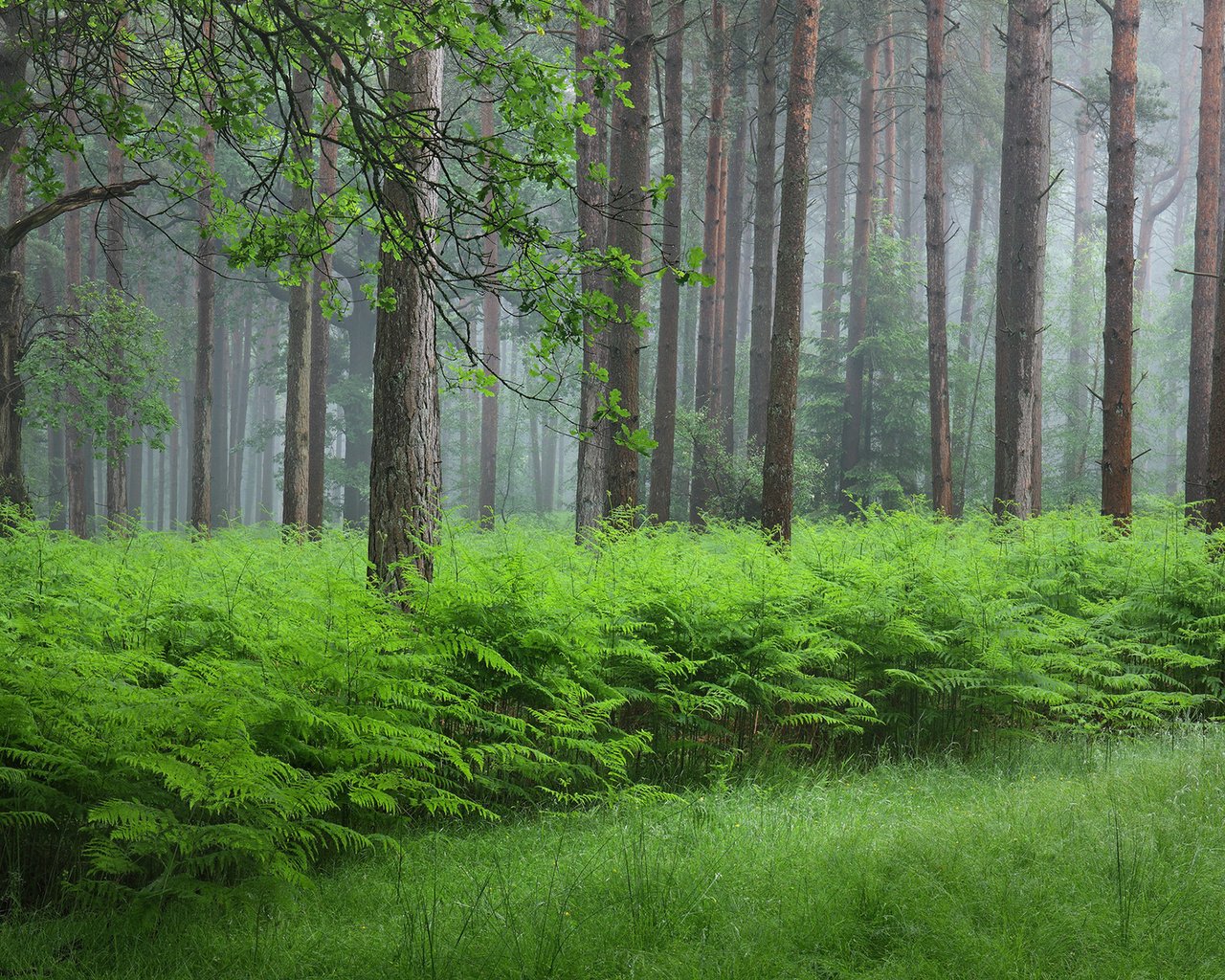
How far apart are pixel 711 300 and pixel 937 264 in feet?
17.1

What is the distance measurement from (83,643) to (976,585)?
262 inches

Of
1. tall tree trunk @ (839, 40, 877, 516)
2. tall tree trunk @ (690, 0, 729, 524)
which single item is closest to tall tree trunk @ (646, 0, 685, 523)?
tall tree trunk @ (690, 0, 729, 524)

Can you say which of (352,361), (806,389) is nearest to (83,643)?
(806,389)

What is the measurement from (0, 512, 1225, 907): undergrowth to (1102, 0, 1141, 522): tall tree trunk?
4.03 m

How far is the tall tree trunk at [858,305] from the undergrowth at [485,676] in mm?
15383

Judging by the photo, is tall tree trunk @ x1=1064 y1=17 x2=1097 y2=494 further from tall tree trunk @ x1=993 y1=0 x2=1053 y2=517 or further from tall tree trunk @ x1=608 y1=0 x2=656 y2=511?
tall tree trunk @ x1=608 y1=0 x2=656 y2=511

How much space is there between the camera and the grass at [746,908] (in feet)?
11.9

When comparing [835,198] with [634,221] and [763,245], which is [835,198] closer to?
[763,245]

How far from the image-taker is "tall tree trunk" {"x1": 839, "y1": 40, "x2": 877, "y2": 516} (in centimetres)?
2597

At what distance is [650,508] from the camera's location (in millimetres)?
18938

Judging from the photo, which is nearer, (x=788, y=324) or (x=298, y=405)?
(x=788, y=324)

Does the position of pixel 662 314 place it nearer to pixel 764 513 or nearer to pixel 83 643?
pixel 764 513

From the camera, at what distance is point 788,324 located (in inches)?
480

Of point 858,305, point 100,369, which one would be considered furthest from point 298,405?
point 858,305
